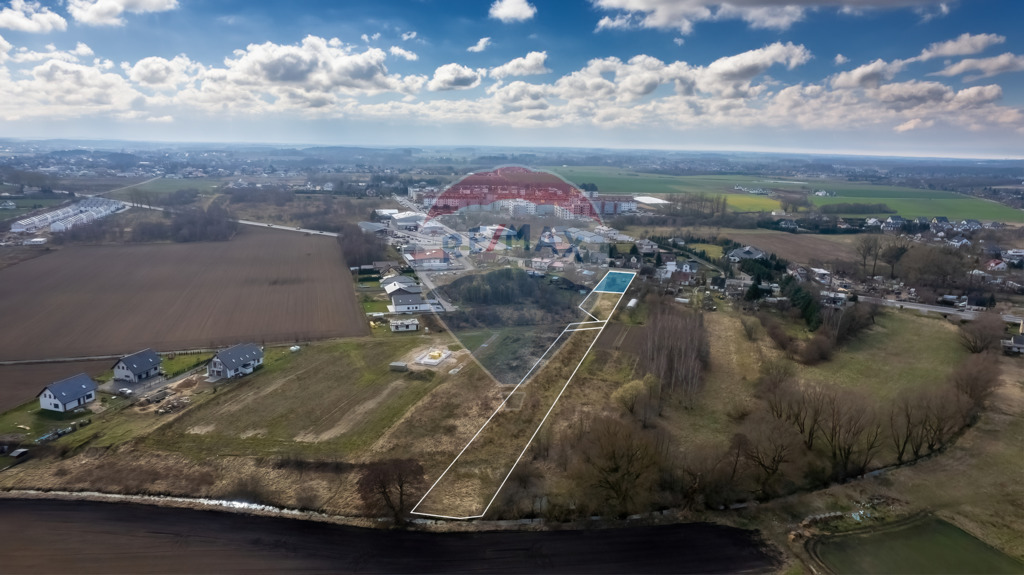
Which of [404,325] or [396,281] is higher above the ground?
[396,281]

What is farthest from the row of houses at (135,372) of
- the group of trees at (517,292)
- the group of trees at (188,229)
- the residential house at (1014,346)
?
the residential house at (1014,346)

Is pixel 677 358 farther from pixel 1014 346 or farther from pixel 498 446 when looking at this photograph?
pixel 1014 346

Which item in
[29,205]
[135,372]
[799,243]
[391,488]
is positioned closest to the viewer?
[391,488]

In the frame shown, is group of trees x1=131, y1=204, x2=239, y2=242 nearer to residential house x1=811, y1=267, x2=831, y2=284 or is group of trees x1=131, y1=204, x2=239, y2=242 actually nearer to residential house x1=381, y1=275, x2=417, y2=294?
residential house x1=381, y1=275, x2=417, y2=294

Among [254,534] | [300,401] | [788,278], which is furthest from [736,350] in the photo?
[254,534]

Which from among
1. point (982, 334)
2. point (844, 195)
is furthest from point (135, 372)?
point (844, 195)

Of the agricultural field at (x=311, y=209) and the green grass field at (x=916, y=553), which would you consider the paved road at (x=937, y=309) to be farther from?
the agricultural field at (x=311, y=209)
